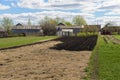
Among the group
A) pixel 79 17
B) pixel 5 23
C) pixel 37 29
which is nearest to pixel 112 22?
pixel 79 17

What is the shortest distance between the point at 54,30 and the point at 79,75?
10768cm

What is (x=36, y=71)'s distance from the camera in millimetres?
13812

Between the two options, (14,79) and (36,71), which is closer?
(14,79)

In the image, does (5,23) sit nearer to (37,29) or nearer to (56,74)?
(37,29)

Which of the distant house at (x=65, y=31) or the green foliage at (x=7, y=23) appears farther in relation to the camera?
the green foliage at (x=7, y=23)

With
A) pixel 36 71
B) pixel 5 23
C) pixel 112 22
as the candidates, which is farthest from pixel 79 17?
pixel 36 71

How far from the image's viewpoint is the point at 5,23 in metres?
144

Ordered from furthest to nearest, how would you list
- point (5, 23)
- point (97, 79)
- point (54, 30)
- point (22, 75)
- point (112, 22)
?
point (112, 22)
point (5, 23)
point (54, 30)
point (22, 75)
point (97, 79)

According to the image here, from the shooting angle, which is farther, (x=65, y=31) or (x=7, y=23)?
(x=7, y=23)

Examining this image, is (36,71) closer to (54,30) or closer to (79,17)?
(54,30)

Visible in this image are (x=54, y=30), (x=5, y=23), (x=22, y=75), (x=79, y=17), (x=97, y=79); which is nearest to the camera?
(x=97, y=79)

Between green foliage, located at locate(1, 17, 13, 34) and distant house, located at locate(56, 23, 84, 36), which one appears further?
green foliage, located at locate(1, 17, 13, 34)

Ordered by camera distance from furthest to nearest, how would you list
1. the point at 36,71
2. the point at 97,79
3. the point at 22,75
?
the point at 36,71 < the point at 22,75 < the point at 97,79

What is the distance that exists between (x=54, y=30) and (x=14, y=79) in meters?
109
